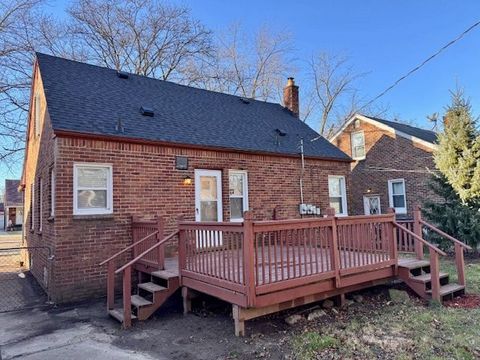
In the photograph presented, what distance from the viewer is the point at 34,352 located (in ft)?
14.3

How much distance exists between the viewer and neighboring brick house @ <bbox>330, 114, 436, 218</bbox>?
15.2 meters

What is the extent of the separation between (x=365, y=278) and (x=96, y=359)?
425 cm

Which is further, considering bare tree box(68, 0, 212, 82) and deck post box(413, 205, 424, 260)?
bare tree box(68, 0, 212, 82)

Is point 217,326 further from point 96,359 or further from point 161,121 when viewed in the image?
point 161,121

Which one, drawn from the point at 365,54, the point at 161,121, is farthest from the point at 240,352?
the point at 365,54

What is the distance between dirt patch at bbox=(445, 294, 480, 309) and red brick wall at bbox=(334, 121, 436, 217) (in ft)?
26.6

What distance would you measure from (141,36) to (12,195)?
28.3m

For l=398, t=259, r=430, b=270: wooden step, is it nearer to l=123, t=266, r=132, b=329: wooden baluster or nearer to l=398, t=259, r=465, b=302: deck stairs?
l=398, t=259, r=465, b=302: deck stairs

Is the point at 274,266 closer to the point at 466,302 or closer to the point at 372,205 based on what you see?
the point at 466,302

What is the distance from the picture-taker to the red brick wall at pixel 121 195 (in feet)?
22.4

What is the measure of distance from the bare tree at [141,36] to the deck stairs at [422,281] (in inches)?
745

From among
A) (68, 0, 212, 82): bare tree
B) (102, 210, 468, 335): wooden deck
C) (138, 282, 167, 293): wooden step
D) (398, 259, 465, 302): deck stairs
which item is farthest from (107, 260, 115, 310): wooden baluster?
(68, 0, 212, 82): bare tree

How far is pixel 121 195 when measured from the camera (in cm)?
755

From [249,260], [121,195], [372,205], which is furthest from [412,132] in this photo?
[249,260]
